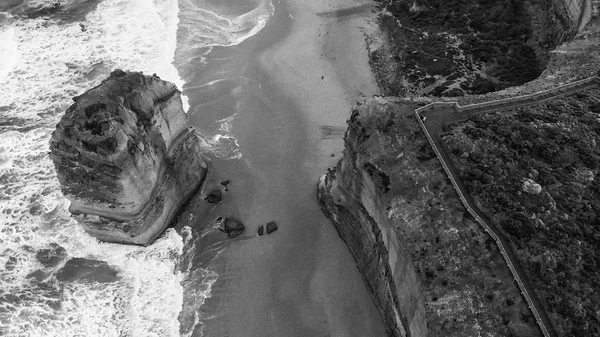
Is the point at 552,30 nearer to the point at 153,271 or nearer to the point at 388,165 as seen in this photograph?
the point at 388,165

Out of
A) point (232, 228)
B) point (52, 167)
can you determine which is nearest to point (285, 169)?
point (232, 228)

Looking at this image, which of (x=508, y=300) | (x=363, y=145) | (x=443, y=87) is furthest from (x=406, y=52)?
(x=508, y=300)

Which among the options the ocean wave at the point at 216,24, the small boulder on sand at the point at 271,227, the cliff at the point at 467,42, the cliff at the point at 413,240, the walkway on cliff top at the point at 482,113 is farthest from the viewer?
the ocean wave at the point at 216,24

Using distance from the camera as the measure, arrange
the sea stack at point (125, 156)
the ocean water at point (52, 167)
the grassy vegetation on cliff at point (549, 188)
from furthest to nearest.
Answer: the ocean water at point (52, 167) → the sea stack at point (125, 156) → the grassy vegetation on cliff at point (549, 188)

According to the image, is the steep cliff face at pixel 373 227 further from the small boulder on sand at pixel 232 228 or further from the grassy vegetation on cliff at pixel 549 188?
the small boulder on sand at pixel 232 228

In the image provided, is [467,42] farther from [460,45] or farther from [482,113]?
[482,113]

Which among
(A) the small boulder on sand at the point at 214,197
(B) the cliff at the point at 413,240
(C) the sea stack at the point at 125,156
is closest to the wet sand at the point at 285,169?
(A) the small boulder on sand at the point at 214,197

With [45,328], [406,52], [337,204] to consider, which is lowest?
[45,328]

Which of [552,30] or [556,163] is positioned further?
[552,30]
